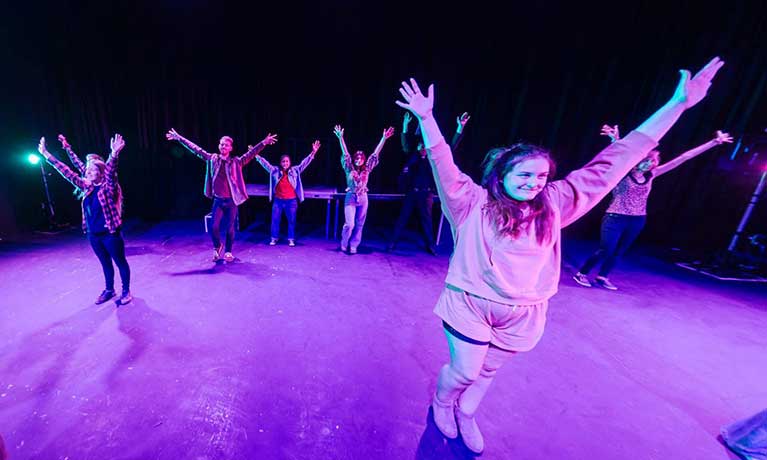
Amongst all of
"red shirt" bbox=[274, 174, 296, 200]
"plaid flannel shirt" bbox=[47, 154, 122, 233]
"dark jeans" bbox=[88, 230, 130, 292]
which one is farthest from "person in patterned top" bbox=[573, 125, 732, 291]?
"dark jeans" bbox=[88, 230, 130, 292]

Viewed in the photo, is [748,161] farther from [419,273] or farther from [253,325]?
[253,325]

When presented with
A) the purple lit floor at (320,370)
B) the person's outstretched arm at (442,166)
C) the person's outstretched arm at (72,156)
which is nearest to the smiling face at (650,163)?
the purple lit floor at (320,370)

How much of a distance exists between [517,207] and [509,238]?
16cm

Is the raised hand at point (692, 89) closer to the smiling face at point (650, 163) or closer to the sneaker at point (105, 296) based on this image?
the smiling face at point (650, 163)

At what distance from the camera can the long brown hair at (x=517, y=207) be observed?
1.39 m

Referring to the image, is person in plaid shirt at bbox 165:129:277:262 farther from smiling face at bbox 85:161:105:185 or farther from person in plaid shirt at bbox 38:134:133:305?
smiling face at bbox 85:161:105:185

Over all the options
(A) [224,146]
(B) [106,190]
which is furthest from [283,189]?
(B) [106,190]

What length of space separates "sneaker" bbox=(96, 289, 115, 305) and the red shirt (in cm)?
277

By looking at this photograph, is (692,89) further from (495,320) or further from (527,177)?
(495,320)

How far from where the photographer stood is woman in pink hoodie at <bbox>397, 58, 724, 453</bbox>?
4.58 ft

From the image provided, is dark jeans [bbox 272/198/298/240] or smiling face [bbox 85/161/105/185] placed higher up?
smiling face [bbox 85/161/105/185]

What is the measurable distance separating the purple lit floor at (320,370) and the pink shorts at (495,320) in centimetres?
89

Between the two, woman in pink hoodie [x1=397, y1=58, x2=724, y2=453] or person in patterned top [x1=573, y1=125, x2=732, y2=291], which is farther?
person in patterned top [x1=573, y1=125, x2=732, y2=291]

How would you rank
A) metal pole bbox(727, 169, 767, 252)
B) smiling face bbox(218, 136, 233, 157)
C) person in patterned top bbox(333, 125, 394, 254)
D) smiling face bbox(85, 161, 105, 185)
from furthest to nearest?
metal pole bbox(727, 169, 767, 252), person in patterned top bbox(333, 125, 394, 254), smiling face bbox(218, 136, 233, 157), smiling face bbox(85, 161, 105, 185)
